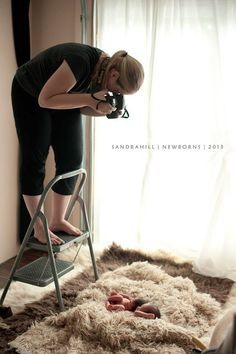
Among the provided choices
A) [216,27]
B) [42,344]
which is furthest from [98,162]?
[42,344]

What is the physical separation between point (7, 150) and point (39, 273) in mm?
1015

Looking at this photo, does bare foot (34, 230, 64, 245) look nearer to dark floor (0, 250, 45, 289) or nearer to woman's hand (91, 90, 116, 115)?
dark floor (0, 250, 45, 289)

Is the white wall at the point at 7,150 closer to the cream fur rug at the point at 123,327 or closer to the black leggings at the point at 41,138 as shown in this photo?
the black leggings at the point at 41,138

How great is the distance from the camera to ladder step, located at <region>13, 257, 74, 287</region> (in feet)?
6.10

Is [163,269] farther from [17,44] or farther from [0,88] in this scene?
[17,44]

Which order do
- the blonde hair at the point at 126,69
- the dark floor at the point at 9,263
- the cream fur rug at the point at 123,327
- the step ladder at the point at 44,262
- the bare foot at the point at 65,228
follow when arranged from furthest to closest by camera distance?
the dark floor at the point at 9,263 → the bare foot at the point at 65,228 → the step ladder at the point at 44,262 → the blonde hair at the point at 126,69 → the cream fur rug at the point at 123,327

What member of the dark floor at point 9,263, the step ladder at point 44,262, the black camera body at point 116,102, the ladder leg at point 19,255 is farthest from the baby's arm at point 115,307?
the black camera body at point 116,102

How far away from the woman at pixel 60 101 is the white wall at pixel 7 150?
0.69 metres

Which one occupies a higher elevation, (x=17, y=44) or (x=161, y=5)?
(x=161, y=5)

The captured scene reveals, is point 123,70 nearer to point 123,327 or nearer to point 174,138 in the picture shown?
point 174,138

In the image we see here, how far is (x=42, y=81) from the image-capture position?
5.82ft

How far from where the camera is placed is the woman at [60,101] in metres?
1.65

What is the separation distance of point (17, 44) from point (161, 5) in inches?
39.1

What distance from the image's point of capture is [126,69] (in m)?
1.68
